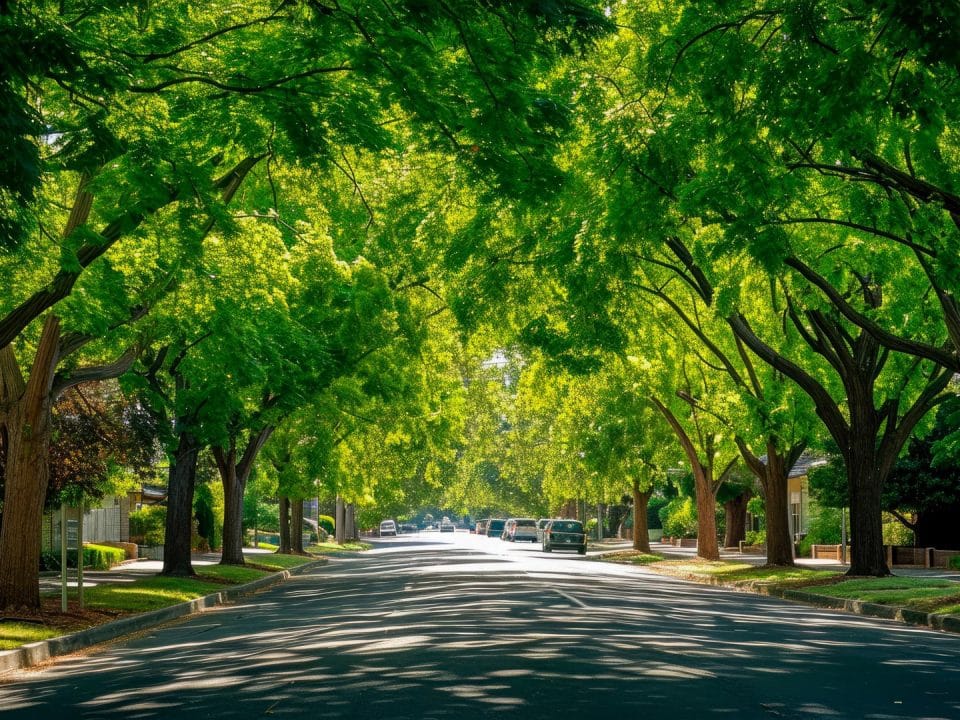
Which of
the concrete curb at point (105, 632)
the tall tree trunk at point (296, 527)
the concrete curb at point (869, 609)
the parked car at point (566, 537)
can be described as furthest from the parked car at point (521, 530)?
the concrete curb at point (105, 632)

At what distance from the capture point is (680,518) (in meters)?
62.3

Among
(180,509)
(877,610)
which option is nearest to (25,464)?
(180,509)

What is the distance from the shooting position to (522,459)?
61.3 metres

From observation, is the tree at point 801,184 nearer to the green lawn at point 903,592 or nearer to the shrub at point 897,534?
the green lawn at point 903,592

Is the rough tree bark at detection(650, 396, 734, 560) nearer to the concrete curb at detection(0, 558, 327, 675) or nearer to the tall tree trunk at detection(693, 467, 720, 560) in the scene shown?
the tall tree trunk at detection(693, 467, 720, 560)

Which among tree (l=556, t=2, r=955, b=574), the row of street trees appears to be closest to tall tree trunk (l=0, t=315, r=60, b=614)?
the row of street trees

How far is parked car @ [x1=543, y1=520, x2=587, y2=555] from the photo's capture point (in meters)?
56.5

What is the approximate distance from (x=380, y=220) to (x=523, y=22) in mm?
12660

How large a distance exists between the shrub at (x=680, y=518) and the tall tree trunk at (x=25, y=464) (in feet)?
141

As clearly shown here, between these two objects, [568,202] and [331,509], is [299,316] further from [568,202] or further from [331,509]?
[331,509]

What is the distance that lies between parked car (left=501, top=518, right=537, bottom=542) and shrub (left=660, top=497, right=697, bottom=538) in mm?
9727

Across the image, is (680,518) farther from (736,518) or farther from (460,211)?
(460,211)

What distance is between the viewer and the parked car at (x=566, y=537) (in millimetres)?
56469

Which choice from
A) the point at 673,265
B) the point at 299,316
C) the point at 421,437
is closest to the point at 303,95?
the point at 299,316
